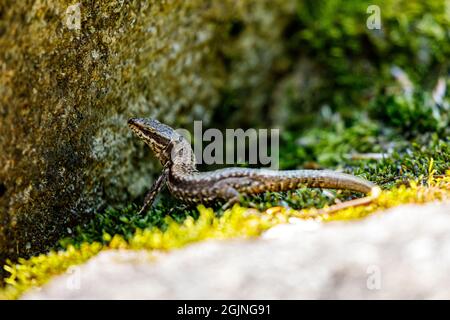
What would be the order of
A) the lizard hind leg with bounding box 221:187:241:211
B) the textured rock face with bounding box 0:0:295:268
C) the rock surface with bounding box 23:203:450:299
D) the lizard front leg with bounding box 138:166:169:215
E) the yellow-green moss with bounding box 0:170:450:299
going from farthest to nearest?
1. the lizard front leg with bounding box 138:166:169:215
2. the lizard hind leg with bounding box 221:187:241:211
3. the textured rock face with bounding box 0:0:295:268
4. the yellow-green moss with bounding box 0:170:450:299
5. the rock surface with bounding box 23:203:450:299

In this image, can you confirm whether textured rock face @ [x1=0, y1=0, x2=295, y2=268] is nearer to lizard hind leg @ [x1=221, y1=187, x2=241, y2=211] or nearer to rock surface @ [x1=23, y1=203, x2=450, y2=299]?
rock surface @ [x1=23, y1=203, x2=450, y2=299]

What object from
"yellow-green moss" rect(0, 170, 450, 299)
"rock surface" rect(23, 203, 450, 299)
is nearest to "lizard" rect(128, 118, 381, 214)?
"yellow-green moss" rect(0, 170, 450, 299)

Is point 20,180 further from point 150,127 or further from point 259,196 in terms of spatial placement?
point 259,196

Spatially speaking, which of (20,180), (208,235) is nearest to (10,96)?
(20,180)

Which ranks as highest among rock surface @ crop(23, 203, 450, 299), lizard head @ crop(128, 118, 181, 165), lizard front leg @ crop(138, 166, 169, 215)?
lizard head @ crop(128, 118, 181, 165)

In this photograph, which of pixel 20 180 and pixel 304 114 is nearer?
pixel 20 180

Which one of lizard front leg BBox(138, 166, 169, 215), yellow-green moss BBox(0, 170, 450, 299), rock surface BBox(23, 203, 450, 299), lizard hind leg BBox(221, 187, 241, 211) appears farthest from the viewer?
lizard front leg BBox(138, 166, 169, 215)
